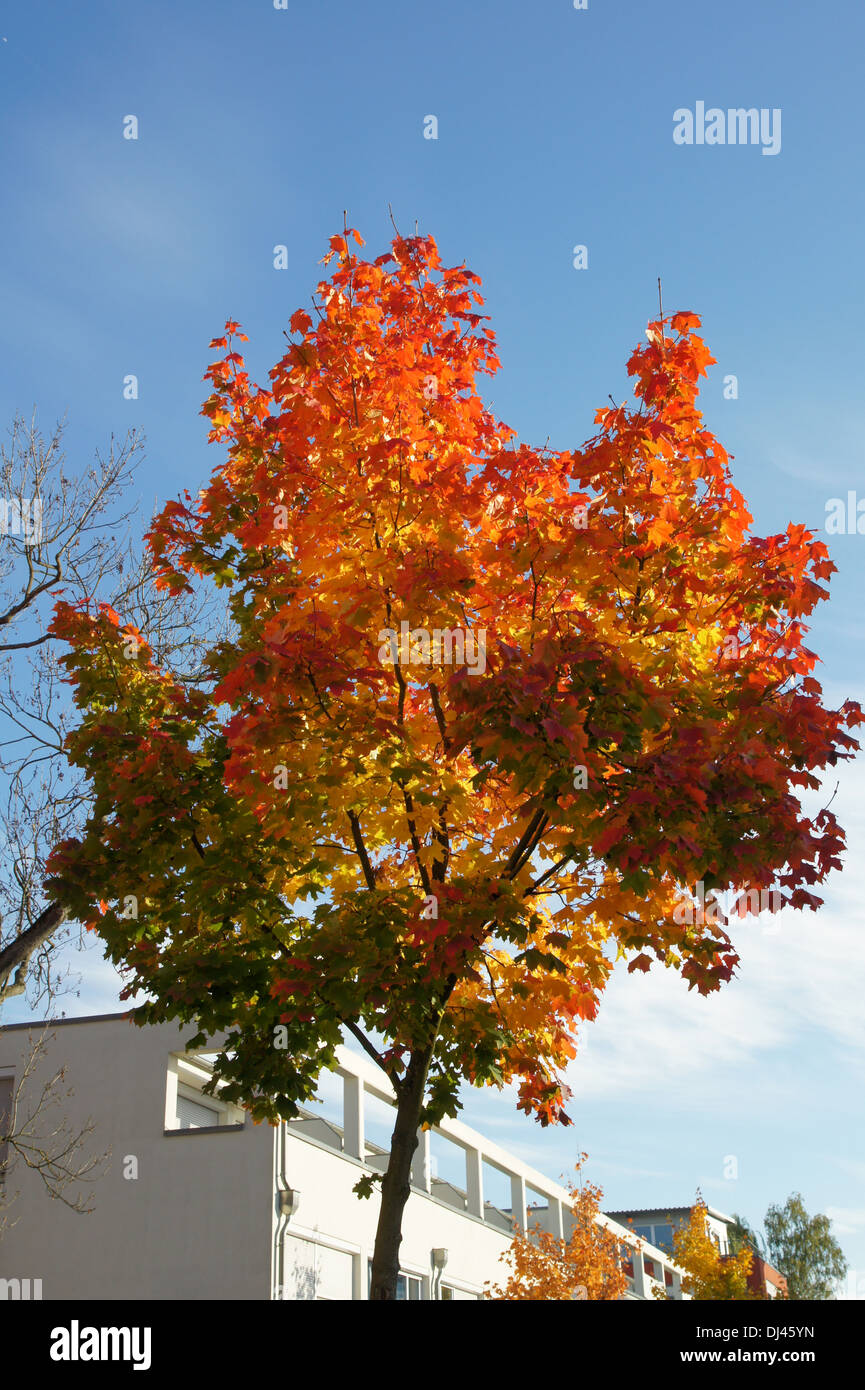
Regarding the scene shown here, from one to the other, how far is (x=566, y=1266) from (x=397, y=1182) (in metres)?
25.9

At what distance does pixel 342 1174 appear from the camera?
21.3 m

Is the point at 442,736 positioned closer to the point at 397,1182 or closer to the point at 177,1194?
the point at 397,1182

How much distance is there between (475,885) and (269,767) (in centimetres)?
155

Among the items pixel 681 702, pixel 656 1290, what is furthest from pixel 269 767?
pixel 656 1290

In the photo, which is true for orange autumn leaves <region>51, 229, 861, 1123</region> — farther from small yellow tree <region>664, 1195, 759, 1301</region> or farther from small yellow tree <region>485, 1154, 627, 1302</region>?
small yellow tree <region>664, 1195, 759, 1301</region>

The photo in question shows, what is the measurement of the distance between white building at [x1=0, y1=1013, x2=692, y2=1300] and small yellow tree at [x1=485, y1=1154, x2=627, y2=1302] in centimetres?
800

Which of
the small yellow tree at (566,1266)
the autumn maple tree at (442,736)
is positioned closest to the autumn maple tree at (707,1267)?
the small yellow tree at (566,1266)

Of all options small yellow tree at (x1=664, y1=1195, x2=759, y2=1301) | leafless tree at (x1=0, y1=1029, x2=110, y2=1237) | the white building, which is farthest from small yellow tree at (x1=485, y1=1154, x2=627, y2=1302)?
leafless tree at (x1=0, y1=1029, x2=110, y2=1237)

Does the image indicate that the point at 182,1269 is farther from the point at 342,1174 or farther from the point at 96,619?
the point at 96,619

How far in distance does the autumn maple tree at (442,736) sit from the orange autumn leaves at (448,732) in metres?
0.03

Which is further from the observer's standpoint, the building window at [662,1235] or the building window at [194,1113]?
the building window at [662,1235]

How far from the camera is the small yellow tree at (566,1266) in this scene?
Answer: 28.8 m

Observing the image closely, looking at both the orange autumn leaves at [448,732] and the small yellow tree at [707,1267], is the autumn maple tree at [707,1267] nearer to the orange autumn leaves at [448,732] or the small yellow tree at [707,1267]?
the small yellow tree at [707,1267]

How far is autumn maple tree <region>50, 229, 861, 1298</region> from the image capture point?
6629 millimetres
